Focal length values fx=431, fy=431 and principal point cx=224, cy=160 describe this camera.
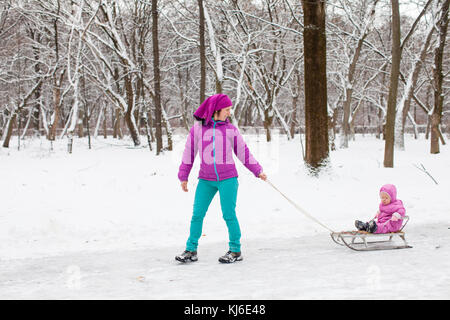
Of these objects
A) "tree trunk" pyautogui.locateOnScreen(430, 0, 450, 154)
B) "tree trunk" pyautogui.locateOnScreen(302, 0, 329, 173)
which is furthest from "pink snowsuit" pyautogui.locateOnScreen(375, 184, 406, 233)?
"tree trunk" pyautogui.locateOnScreen(430, 0, 450, 154)

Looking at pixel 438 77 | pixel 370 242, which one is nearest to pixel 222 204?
pixel 370 242

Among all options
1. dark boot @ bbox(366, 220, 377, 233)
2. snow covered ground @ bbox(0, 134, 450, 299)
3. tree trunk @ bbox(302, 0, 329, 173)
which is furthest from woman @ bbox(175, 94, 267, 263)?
tree trunk @ bbox(302, 0, 329, 173)

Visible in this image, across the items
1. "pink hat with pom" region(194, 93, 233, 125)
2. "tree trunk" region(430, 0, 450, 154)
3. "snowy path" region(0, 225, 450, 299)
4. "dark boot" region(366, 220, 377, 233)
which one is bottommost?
"snowy path" region(0, 225, 450, 299)

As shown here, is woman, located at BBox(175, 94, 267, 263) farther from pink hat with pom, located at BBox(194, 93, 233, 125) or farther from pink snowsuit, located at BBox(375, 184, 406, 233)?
pink snowsuit, located at BBox(375, 184, 406, 233)

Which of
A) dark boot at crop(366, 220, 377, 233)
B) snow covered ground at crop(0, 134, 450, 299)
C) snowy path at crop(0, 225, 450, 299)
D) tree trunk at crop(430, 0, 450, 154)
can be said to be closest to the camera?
snowy path at crop(0, 225, 450, 299)

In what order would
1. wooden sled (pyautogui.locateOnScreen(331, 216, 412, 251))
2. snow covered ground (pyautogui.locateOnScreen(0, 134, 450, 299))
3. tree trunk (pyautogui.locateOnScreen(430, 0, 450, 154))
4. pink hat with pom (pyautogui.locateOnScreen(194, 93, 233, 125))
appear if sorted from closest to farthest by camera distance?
1. snow covered ground (pyautogui.locateOnScreen(0, 134, 450, 299))
2. pink hat with pom (pyautogui.locateOnScreen(194, 93, 233, 125))
3. wooden sled (pyautogui.locateOnScreen(331, 216, 412, 251))
4. tree trunk (pyautogui.locateOnScreen(430, 0, 450, 154))

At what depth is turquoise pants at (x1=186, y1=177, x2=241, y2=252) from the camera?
4781 millimetres

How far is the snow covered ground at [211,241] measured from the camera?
385 cm

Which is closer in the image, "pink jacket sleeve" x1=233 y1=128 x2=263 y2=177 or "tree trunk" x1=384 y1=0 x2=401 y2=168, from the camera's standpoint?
"pink jacket sleeve" x1=233 y1=128 x2=263 y2=177

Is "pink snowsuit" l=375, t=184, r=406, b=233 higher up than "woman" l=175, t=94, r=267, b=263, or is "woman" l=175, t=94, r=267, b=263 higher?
"woman" l=175, t=94, r=267, b=263

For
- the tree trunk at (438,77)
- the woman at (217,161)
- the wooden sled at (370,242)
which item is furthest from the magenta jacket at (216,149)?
the tree trunk at (438,77)

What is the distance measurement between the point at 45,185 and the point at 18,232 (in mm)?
3635

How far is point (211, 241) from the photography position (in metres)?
6.05
